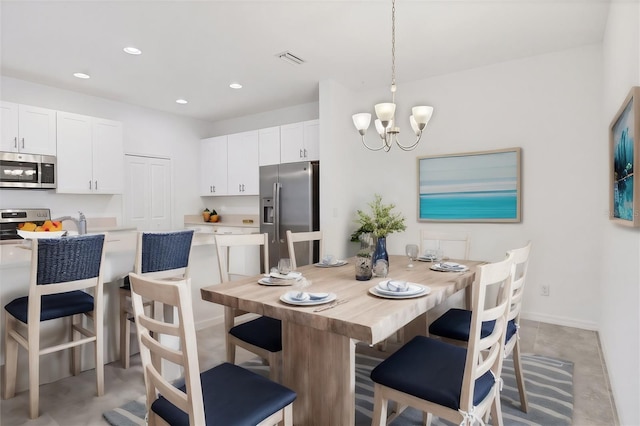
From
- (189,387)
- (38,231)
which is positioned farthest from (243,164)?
(189,387)

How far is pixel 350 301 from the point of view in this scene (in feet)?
5.02

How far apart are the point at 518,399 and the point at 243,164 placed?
4.47m

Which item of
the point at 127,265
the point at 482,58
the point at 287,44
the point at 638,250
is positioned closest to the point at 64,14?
the point at 287,44

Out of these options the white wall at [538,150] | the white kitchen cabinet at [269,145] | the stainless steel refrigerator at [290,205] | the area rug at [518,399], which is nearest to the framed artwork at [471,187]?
the white wall at [538,150]

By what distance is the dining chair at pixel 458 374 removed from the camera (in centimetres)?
123

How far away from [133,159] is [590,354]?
559 centimetres

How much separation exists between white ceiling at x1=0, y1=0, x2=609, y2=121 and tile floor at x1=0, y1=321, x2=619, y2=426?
2.58 meters

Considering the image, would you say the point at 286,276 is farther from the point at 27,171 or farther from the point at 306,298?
the point at 27,171

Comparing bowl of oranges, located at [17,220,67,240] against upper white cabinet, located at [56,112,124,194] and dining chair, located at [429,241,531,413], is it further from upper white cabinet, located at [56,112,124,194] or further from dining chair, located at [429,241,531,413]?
dining chair, located at [429,241,531,413]

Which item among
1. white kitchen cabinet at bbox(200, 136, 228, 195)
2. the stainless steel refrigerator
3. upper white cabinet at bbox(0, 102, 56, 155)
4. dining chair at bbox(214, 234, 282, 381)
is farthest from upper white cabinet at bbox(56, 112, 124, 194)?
dining chair at bbox(214, 234, 282, 381)

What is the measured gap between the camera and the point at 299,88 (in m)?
4.47

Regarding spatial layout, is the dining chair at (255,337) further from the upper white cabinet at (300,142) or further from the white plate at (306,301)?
the upper white cabinet at (300,142)

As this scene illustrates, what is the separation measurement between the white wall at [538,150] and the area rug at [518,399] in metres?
1.09

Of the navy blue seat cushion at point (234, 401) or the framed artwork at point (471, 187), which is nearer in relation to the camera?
the navy blue seat cushion at point (234, 401)
